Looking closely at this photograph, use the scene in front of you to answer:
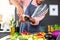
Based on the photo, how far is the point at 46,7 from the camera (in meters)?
A: 1.89

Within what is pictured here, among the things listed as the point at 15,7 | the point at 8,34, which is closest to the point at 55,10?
the point at 15,7

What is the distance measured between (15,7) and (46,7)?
37 centimetres

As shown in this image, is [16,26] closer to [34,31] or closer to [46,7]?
[34,31]

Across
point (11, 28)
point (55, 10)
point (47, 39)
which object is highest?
point (55, 10)

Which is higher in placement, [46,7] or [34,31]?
[46,7]

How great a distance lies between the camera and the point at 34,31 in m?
1.87

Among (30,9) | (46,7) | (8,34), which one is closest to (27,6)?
(30,9)

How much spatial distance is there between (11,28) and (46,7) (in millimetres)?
482

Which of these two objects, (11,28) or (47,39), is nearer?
(47,39)

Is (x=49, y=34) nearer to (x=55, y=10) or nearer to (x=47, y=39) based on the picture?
(x=47, y=39)

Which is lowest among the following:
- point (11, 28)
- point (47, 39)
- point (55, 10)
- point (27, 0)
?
point (47, 39)

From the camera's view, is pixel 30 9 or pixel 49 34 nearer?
pixel 49 34

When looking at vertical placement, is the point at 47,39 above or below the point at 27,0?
below

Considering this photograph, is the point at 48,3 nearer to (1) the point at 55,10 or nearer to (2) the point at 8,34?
(1) the point at 55,10
